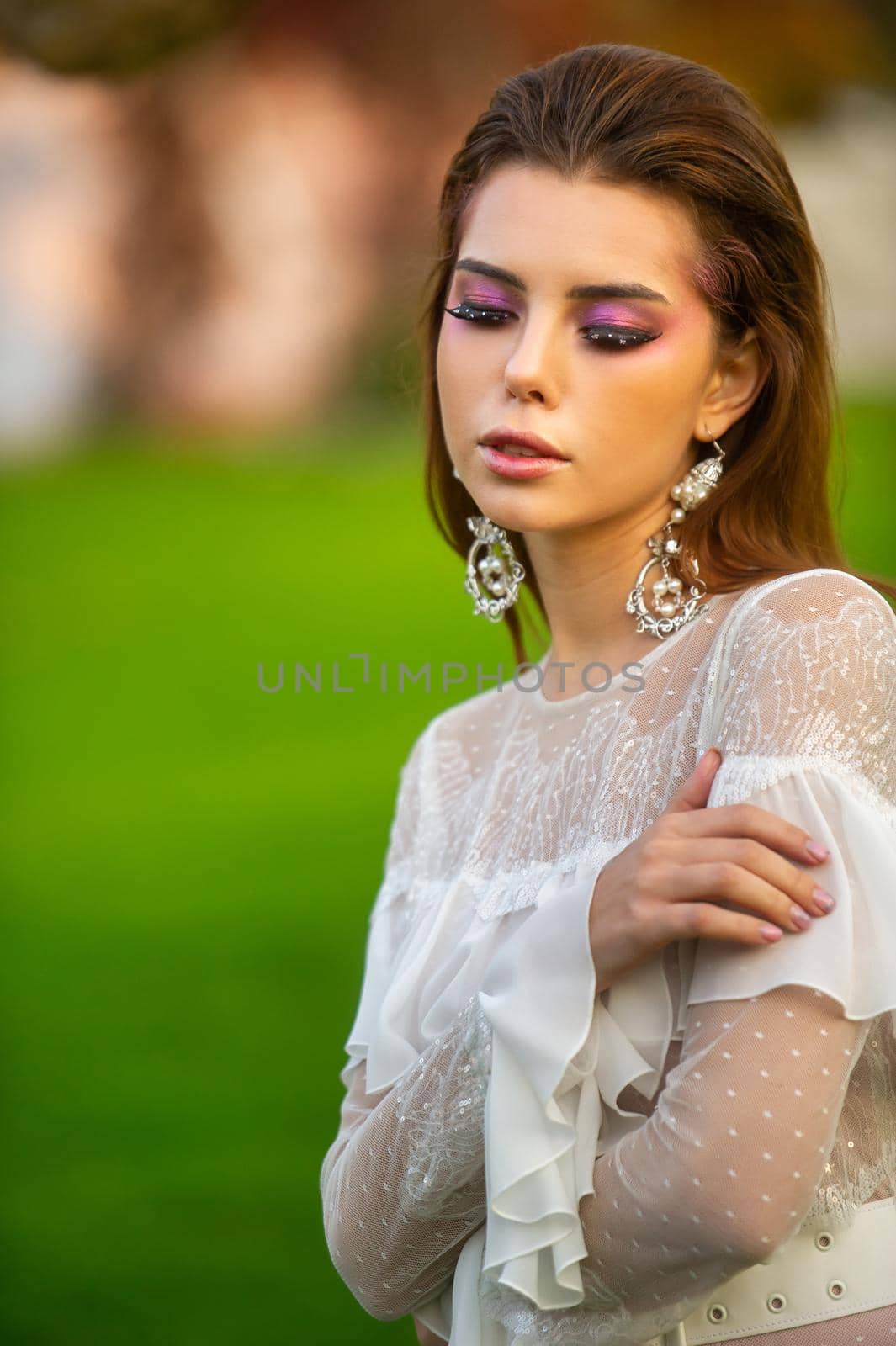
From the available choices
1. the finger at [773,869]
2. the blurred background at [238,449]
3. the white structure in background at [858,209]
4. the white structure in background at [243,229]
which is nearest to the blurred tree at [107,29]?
the blurred background at [238,449]

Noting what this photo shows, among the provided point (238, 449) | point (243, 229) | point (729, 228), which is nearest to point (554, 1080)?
point (729, 228)

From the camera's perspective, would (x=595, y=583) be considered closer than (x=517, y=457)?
No

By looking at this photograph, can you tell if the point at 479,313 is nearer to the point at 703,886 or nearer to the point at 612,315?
the point at 612,315

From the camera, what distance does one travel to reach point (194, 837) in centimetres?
438

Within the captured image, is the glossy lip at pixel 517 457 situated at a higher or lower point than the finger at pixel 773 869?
higher

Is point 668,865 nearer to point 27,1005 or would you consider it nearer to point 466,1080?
point 466,1080

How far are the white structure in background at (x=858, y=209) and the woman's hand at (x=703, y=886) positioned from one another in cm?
343

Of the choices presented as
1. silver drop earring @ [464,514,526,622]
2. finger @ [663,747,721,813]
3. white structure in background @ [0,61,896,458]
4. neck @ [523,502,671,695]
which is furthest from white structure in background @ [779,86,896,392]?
finger @ [663,747,721,813]

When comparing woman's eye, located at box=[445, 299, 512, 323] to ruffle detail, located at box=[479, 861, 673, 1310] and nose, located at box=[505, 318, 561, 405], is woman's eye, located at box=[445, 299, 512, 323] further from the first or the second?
ruffle detail, located at box=[479, 861, 673, 1310]

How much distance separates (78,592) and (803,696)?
12.7ft

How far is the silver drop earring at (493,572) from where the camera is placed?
162 cm

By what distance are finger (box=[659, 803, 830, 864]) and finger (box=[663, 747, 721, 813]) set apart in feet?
0.21

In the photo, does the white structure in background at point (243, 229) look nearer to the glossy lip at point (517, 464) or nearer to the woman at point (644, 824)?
the woman at point (644, 824)

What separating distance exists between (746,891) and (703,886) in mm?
35
